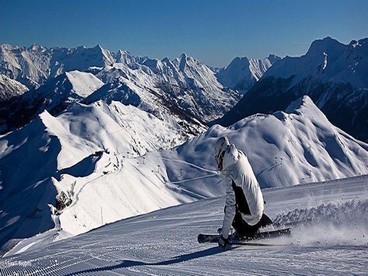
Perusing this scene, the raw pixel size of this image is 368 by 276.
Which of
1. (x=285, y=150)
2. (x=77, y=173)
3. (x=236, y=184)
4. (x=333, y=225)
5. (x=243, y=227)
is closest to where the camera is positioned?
(x=236, y=184)

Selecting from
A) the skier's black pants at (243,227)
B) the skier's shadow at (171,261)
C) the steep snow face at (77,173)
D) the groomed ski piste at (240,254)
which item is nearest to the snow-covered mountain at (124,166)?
the steep snow face at (77,173)

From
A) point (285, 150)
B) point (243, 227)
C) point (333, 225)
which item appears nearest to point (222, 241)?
point (243, 227)

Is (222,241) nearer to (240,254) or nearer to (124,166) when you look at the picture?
(240,254)

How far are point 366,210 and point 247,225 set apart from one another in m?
2.05

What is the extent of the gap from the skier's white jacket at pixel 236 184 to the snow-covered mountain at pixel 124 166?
2612cm

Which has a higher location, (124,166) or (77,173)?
(77,173)

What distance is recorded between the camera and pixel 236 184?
23.3 feet

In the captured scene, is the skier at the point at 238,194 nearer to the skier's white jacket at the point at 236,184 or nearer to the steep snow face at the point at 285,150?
the skier's white jacket at the point at 236,184

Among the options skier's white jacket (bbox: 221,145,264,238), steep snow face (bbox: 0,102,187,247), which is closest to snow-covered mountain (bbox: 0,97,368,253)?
steep snow face (bbox: 0,102,187,247)

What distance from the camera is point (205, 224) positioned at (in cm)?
1126

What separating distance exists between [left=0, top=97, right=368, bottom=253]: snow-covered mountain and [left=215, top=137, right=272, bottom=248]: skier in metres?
25.9

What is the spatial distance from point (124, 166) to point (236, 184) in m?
54.4

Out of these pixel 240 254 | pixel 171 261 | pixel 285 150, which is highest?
pixel 285 150

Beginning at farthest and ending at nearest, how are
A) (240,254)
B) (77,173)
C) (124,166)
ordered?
(124,166), (77,173), (240,254)
